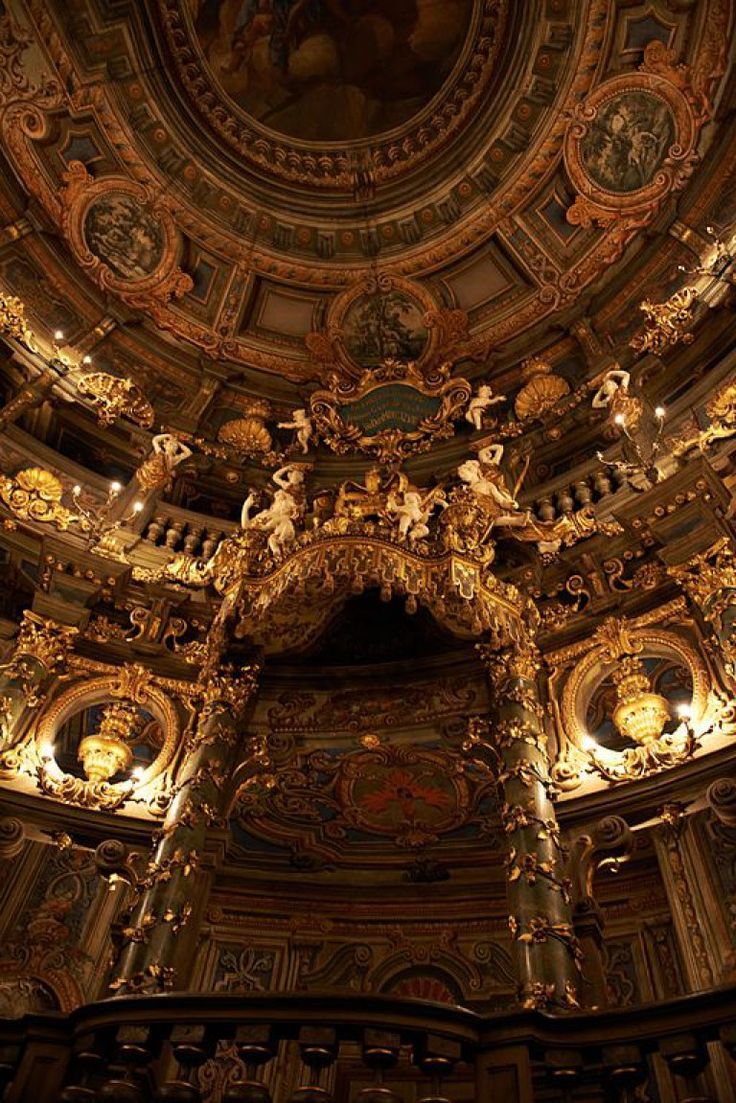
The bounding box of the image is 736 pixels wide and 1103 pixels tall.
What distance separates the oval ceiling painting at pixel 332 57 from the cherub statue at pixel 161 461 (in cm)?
826

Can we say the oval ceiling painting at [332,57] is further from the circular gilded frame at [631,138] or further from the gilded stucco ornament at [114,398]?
the gilded stucco ornament at [114,398]

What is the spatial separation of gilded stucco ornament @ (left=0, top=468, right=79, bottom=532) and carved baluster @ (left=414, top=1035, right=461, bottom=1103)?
877cm

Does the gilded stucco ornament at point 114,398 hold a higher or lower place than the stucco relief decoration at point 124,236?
lower

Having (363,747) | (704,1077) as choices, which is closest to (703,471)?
(363,747)

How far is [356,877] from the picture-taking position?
10680mm

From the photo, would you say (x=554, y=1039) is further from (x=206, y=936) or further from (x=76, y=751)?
(x=76, y=751)

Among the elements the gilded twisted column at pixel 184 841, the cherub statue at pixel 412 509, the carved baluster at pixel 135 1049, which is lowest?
the carved baluster at pixel 135 1049

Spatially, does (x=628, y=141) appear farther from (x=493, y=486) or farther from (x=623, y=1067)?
(x=623, y=1067)

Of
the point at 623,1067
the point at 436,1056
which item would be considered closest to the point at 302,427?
the point at 436,1056

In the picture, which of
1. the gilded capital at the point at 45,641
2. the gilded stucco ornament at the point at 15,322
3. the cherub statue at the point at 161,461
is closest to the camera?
the gilded capital at the point at 45,641

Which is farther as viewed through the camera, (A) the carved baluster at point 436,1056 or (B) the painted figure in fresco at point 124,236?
(B) the painted figure in fresco at point 124,236

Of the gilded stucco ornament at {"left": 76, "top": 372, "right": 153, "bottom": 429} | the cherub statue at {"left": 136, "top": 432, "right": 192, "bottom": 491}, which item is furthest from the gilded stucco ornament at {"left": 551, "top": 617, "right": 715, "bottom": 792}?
the gilded stucco ornament at {"left": 76, "top": 372, "right": 153, "bottom": 429}

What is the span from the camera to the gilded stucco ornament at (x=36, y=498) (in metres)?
11.0

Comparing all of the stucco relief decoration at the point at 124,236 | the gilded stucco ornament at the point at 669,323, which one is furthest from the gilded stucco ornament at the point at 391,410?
the stucco relief decoration at the point at 124,236
